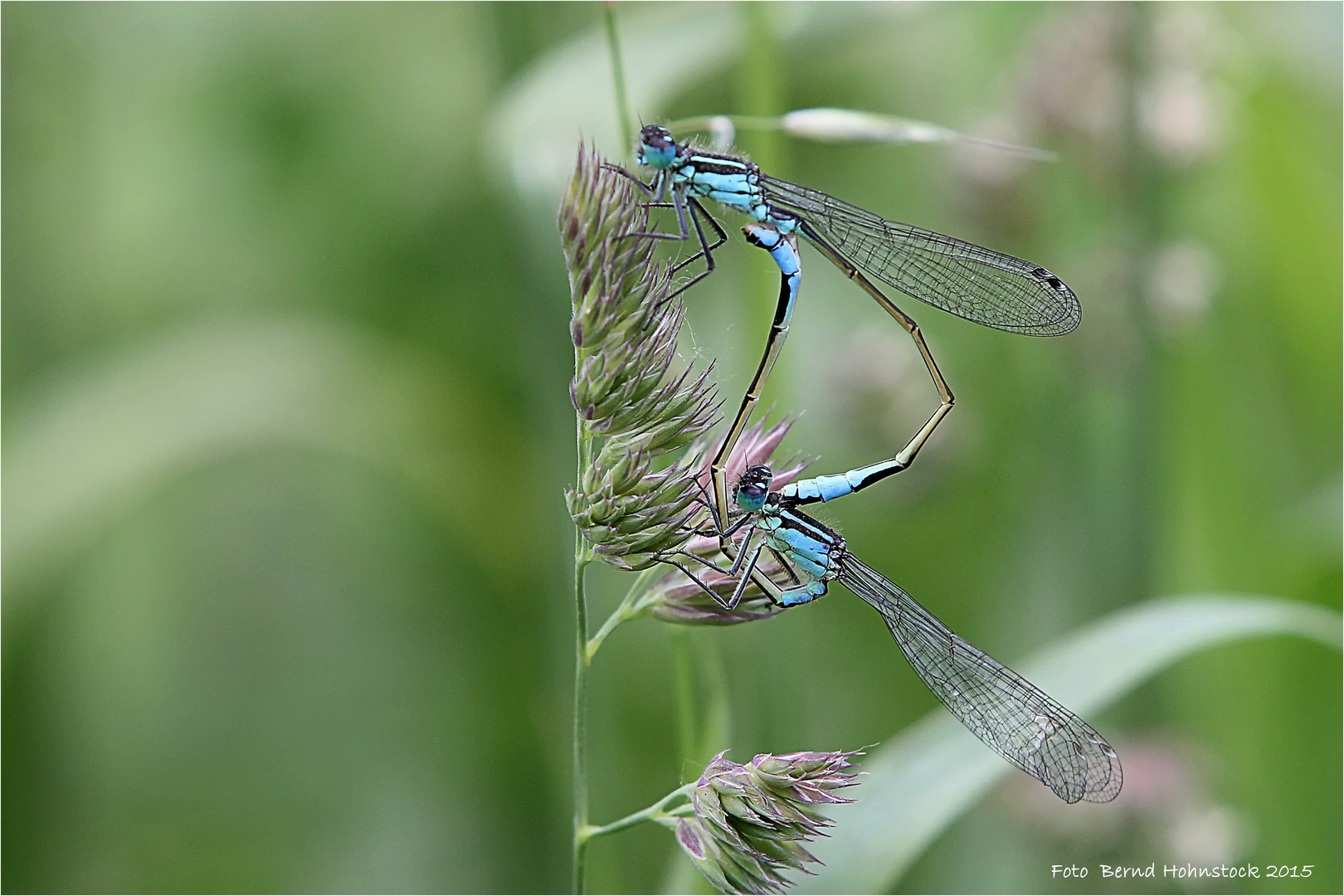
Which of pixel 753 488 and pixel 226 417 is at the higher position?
pixel 226 417

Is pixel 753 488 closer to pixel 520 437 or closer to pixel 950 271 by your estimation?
pixel 950 271

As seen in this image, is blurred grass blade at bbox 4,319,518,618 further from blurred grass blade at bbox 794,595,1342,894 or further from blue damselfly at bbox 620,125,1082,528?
blurred grass blade at bbox 794,595,1342,894

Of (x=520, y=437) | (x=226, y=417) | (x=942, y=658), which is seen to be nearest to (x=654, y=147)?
(x=942, y=658)

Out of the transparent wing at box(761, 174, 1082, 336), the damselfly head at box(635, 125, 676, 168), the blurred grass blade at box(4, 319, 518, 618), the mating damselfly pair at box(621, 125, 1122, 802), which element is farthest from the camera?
the blurred grass blade at box(4, 319, 518, 618)

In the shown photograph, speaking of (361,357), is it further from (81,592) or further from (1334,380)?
(1334,380)

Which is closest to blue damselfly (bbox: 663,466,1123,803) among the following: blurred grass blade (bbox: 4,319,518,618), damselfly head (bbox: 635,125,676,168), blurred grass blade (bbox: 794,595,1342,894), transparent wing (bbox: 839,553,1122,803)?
transparent wing (bbox: 839,553,1122,803)

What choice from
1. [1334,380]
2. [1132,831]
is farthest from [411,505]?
[1334,380]
